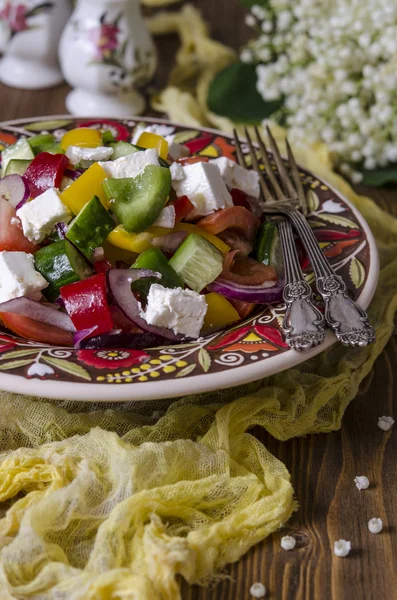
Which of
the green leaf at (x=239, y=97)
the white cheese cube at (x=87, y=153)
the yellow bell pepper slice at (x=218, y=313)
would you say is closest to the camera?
the yellow bell pepper slice at (x=218, y=313)

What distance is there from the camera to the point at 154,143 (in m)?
2.77

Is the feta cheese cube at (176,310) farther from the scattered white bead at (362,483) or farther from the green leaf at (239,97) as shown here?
the green leaf at (239,97)

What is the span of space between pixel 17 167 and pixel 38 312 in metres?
0.60

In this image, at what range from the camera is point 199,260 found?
2363 mm

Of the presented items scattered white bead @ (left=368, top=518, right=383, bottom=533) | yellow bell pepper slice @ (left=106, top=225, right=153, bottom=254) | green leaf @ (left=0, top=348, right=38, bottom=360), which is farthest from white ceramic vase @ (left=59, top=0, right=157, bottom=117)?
scattered white bead @ (left=368, top=518, right=383, bottom=533)

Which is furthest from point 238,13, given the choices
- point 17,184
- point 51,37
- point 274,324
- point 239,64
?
point 274,324

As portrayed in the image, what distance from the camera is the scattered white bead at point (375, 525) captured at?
205cm

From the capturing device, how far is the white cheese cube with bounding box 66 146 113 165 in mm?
2596

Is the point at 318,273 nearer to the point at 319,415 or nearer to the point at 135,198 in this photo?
the point at 319,415

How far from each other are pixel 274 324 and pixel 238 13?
366 cm

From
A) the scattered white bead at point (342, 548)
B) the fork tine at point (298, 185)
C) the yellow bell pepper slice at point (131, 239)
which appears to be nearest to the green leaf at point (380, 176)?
the fork tine at point (298, 185)

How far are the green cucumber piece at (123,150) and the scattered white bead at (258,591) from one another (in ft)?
4.60

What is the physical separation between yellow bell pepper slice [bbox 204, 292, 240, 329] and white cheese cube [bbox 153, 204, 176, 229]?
0.81 feet

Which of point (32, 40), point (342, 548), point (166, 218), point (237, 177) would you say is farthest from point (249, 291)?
point (32, 40)
